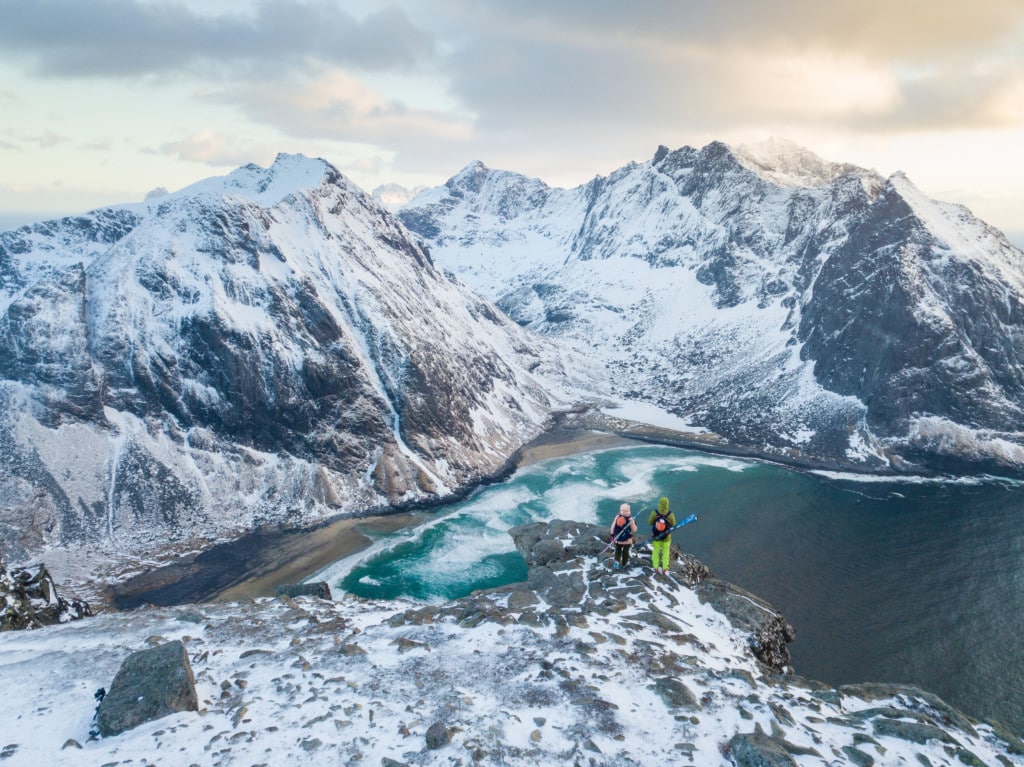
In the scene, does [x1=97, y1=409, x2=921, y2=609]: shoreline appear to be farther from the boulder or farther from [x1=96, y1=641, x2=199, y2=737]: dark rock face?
[x1=96, y1=641, x2=199, y2=737]: dark rock face

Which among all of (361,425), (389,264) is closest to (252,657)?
(361,425)

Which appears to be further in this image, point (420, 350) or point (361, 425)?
point (420, 350)

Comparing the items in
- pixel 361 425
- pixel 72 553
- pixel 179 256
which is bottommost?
pixel 72 553

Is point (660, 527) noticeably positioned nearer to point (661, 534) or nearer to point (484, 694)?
point (661, 534)

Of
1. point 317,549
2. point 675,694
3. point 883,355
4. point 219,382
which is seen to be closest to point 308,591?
point 675,694

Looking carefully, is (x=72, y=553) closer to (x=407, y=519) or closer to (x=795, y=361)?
(x=407, y=519)

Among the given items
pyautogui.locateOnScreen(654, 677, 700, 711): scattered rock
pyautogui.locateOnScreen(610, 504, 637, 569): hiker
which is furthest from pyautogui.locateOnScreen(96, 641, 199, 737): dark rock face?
pyautogui.locateOnScreen(610, 504, 637, 569): hiker
